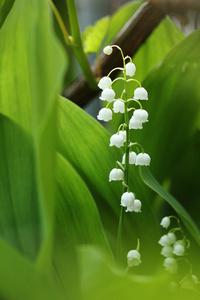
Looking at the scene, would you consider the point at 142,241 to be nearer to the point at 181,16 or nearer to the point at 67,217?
the point at 67,217

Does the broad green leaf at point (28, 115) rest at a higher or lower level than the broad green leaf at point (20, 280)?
higher

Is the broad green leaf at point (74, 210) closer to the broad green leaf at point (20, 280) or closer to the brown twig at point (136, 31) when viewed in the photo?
the broad green leaf at point (20, 280)

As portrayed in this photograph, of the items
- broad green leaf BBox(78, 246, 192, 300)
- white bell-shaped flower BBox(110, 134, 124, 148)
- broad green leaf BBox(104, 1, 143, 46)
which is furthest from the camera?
broad green leaf BBox(104, 1, 143, 46)

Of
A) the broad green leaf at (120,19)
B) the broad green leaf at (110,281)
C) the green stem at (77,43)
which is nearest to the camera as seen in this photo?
the broad green leaf at (110,281)

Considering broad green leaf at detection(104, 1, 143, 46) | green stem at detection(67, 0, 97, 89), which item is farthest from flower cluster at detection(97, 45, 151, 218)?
broad green leaf at detection(104, 1, 143, 46)

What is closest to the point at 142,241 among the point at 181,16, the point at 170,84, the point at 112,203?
the point at 112,203

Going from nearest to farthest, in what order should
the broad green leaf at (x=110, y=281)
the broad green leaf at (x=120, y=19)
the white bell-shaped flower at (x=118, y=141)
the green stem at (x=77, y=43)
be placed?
1. the broad green leaf at (x=110, y=281)
2. the white bell-shaped flower at (x=118, y=141)
3. the green stem at (x=77, y=43)
4. the broad green leaf at (x=120, y=19)

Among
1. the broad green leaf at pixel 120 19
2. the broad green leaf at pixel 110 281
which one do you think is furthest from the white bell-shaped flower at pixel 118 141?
the broad green leaf at pixel 120 19

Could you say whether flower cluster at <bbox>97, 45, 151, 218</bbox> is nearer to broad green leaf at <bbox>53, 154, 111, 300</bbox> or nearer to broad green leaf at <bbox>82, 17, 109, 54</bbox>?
broad green leaf at <bbox>53, 154, 111, 300</bbox>
